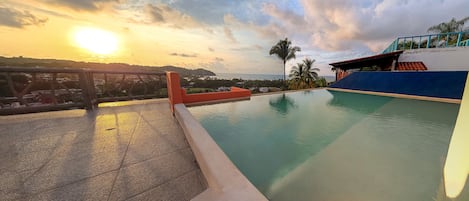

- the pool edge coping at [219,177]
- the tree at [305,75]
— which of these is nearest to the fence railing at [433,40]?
the tree at [305,75]

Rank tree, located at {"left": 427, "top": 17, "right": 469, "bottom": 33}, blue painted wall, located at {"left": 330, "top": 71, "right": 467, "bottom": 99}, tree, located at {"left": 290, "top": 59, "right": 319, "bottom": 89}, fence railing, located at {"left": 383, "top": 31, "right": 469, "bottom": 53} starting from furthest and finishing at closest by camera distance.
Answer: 1. tree, located at {"left": 290, "top": 59, "right": 319, "bottom": 89}
2. tree, located at {"left": 427, "top": 17, "right": 469, "bottom": 33}
3. fence railing, located at {"left": 383, "top": 31, "right": 469, "bottom": 53}
4. blue painted wall, located at {"left": 330, "top": 71, "right": 467, "bottom": 99}

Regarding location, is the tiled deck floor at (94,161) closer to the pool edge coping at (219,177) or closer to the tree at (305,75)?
the pool edge coping at (219,177)

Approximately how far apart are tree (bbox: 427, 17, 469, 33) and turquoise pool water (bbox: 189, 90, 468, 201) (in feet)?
61.2

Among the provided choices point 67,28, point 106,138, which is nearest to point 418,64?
point 106,138

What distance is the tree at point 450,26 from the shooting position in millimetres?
14481

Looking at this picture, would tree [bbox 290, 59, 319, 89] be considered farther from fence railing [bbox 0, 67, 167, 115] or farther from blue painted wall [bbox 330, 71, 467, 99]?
fence railing [bbox 0, 67, 167, 115]

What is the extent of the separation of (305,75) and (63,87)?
1611cm

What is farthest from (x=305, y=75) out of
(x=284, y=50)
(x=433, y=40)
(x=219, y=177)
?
(x=219, y=177)

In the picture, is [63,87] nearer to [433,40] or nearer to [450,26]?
[433,40]

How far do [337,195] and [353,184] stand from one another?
388 mm

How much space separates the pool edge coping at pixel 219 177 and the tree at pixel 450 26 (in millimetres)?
25628

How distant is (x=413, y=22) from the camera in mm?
13000

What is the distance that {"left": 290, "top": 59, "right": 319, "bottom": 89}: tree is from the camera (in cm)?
1499

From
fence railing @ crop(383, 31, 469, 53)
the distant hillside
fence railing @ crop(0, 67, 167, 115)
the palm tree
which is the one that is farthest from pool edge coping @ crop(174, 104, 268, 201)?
the palm tree
